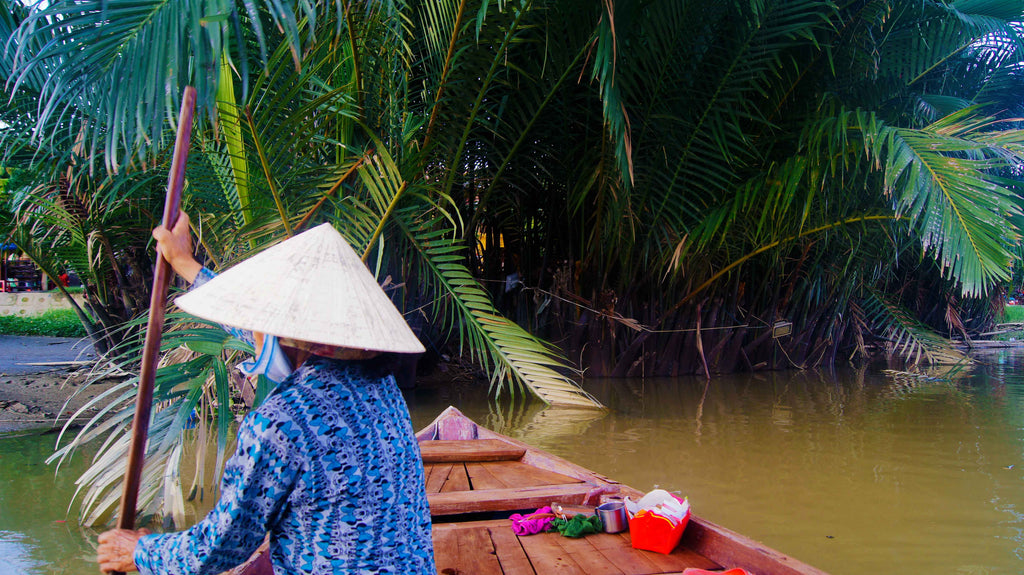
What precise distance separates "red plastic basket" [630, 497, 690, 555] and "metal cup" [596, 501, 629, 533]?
15cm

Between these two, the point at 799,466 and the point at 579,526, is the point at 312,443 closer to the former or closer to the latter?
the point at 579,526

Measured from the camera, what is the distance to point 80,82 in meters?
2.45

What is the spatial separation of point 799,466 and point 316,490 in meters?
3.54

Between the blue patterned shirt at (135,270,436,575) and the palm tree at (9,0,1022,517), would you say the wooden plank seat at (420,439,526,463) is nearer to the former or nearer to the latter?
the palm tree at (9,0,1022,517)

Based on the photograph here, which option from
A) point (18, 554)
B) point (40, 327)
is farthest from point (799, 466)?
point (40, 327)

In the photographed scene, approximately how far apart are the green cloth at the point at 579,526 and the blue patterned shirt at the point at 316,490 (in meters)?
1.18

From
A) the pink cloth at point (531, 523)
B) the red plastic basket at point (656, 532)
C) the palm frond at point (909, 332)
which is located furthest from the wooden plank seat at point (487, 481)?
the palm frond at point (909, 332)

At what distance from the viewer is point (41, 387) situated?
6133 mm

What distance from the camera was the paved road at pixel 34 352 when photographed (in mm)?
7289

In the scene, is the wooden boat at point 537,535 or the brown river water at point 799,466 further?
the brown river water at point 799,466

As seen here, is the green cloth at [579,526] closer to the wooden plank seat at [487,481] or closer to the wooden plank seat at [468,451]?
the wooden plank seat at [487,481]

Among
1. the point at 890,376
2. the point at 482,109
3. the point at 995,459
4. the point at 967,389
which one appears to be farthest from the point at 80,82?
the point at 890,376

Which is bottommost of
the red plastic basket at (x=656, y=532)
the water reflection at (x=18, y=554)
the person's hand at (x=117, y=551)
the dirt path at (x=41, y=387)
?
the water reflection at (x=18, y=554)

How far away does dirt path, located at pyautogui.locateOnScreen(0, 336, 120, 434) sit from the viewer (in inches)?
198
